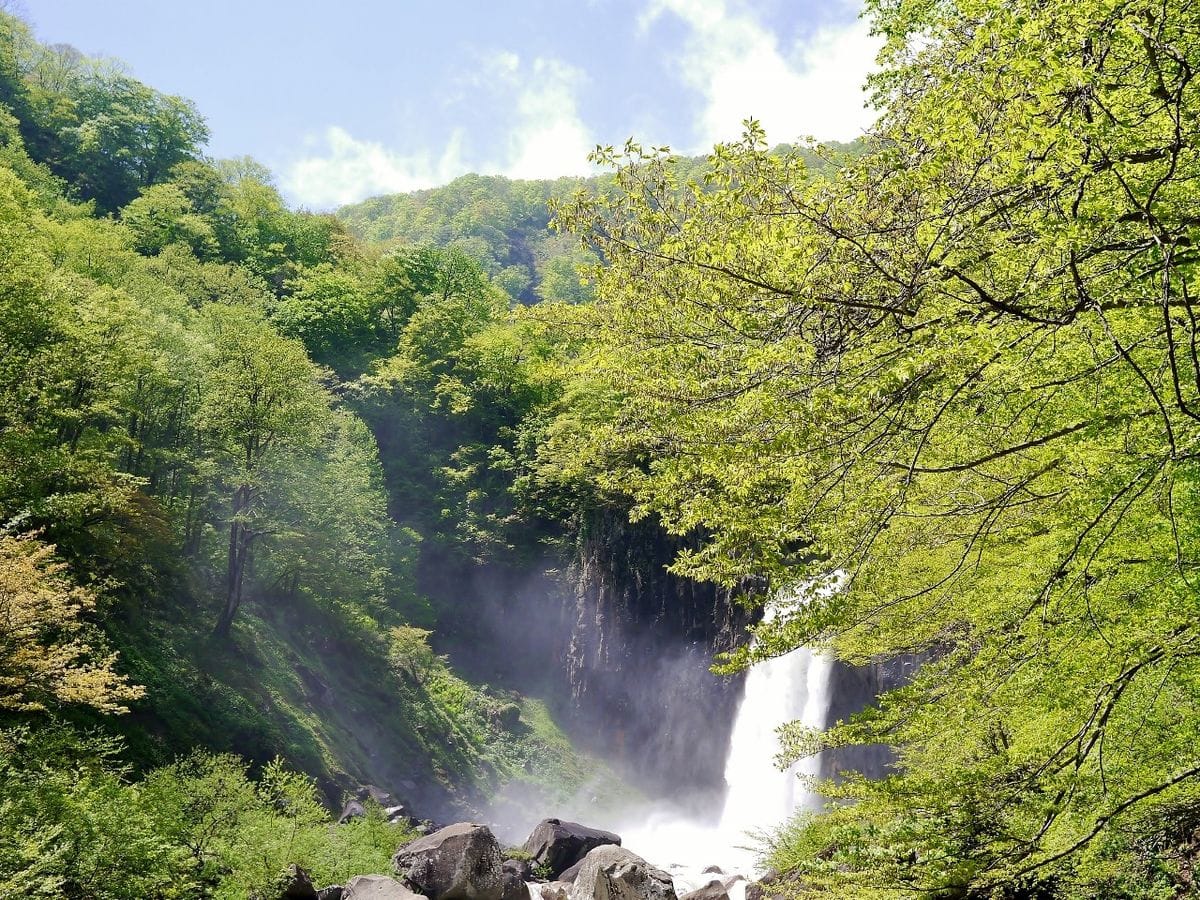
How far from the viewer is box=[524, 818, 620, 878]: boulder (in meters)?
21.7

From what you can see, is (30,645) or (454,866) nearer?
(30,645)

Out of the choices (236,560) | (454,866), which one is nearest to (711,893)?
(454,866)

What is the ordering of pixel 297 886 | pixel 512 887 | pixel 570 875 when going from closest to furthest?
pixel 297 886 < pixel 512 887 < pixel 570 875

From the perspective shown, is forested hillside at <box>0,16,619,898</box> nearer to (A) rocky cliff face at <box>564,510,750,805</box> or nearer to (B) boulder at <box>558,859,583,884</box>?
(A) rocky cliff face at <box>564,510,750,805</box>

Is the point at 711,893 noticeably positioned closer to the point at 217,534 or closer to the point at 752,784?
the point at 752,784

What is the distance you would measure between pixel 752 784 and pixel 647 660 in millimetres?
7537

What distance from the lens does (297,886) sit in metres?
14.6

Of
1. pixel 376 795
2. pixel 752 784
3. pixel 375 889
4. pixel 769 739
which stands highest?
pixel 769 739

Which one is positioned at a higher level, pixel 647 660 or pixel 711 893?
pixel 647 660

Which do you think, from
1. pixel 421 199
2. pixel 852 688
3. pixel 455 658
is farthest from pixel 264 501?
pixel 421 199

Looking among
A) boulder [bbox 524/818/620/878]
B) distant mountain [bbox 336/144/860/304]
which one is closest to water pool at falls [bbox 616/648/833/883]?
boulder [bbox 524/818/620/878]

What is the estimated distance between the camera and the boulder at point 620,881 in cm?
1720

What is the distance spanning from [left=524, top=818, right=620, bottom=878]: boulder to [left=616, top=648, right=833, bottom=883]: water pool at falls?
10.4 ft

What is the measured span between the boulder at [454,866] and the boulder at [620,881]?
1.94 meters
